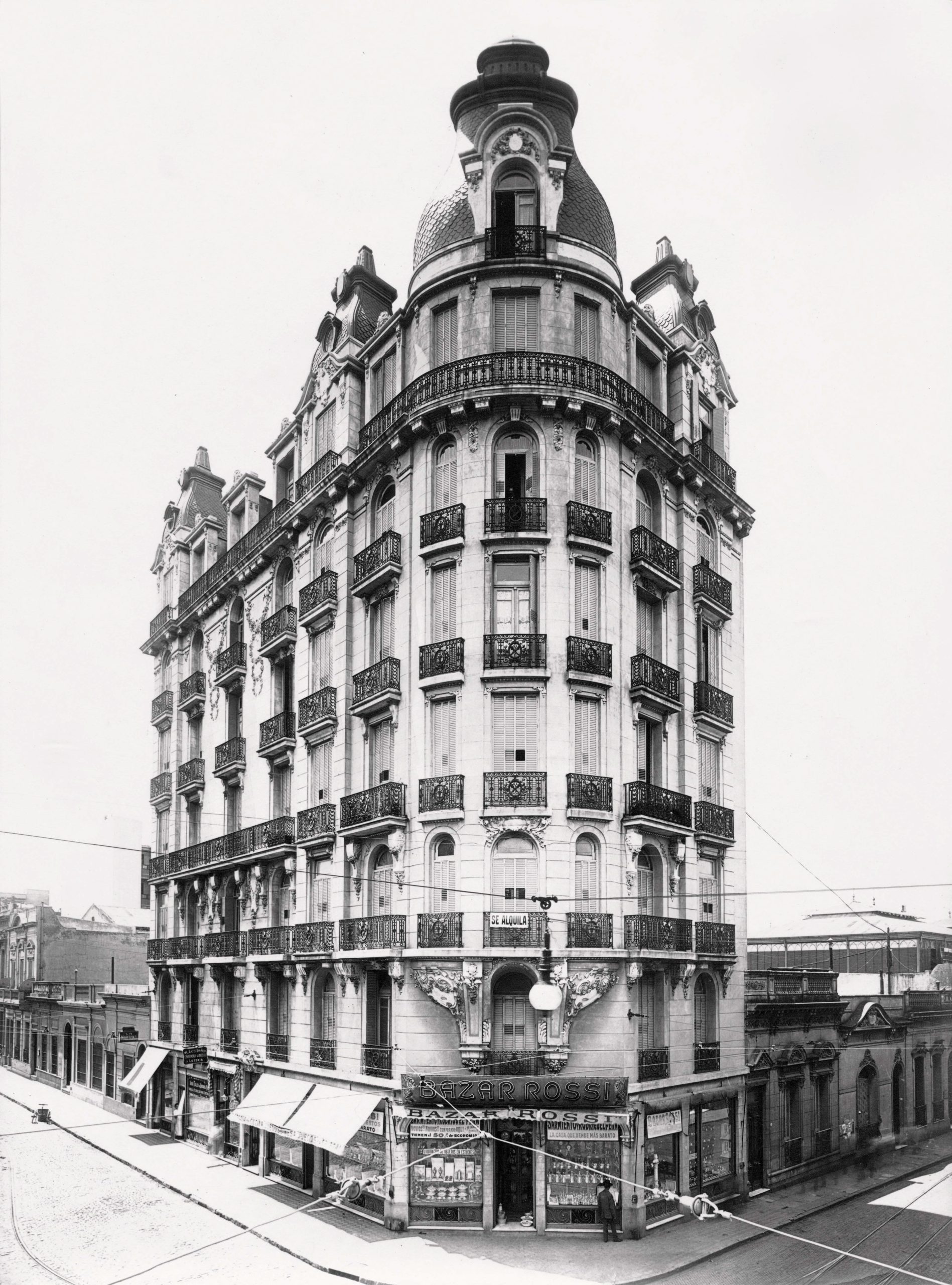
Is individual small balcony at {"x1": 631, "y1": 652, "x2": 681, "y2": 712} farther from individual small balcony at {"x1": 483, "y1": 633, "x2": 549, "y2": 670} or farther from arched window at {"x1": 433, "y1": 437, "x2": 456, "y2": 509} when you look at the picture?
arched window at {"x1": 433, "y1": 437, "x2": 456, "y2": 509}

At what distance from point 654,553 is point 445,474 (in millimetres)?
6084

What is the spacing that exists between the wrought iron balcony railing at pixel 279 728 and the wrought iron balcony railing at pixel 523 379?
11.2 m

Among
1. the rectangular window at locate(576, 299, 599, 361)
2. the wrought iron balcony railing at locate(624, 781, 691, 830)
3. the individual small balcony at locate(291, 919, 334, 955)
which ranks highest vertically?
the rectangular window at locate(576, 299, 599, 361)

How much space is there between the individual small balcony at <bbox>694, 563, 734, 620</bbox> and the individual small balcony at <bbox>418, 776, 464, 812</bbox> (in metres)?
A: 9.65

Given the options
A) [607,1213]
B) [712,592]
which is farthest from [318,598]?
[607,1213]

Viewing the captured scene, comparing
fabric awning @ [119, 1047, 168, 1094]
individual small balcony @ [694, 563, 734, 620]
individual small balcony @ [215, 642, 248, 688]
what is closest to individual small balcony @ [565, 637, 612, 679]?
individual small balcony @ [694, 563, 734, 620]

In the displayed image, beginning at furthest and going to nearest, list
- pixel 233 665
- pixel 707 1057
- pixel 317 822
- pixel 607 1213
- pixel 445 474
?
pixel 233 665, pixel 317 822, pixel 707 1057, pixel 445 474, pixel 607 1213

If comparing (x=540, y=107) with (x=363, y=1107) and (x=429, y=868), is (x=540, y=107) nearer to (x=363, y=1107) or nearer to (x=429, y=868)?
(x=429, y=868)

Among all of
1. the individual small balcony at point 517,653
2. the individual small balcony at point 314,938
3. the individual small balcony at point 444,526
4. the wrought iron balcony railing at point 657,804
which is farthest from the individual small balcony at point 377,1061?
the individual small balcony at point 444,526

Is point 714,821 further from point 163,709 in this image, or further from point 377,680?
point 163,709

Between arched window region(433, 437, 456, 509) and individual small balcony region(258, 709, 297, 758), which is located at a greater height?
arched window region(433, 437, 456, 509)

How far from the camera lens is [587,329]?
29.5 m

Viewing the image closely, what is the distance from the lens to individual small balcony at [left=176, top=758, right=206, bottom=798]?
42031mm

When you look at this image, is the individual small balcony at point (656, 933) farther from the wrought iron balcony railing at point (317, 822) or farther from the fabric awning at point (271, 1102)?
the fabric awning at point (271, 1102)
